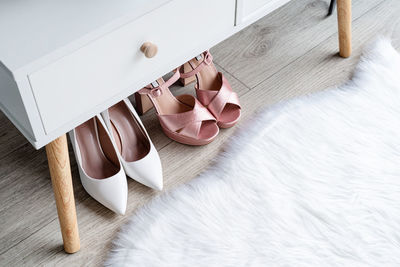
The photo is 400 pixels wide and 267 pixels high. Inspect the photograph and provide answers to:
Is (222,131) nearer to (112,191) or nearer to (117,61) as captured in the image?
(112,191)

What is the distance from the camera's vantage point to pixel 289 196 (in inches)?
44.3

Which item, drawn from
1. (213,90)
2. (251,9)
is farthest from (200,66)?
(251,9)

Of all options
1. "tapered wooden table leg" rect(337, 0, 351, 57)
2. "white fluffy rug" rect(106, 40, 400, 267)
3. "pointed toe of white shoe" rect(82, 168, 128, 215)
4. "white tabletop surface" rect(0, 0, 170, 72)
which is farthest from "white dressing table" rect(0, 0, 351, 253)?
"tapered wooden table leg" rect(337, 0, 351, 57)

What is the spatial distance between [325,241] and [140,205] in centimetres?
39

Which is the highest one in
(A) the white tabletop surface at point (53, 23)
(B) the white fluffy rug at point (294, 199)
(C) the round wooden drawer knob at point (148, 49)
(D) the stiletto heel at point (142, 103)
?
(A) the white tabletop surface at point (53, 23)

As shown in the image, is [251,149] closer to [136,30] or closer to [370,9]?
[136,30]

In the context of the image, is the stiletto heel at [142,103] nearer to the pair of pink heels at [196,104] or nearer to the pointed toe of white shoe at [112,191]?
the pair of pink heels at [196,104]

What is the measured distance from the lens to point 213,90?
1298mm

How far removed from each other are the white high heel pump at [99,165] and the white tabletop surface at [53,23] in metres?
0.31

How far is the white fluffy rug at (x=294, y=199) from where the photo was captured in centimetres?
103

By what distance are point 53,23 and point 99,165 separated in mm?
399

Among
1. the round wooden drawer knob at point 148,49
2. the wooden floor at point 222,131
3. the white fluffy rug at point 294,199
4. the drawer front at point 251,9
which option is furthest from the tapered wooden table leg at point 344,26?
the round wooden drawer knob at point 148,49

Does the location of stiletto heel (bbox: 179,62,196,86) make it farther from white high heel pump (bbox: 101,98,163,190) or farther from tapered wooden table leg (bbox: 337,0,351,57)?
tapered wooden table leg (bbox: 337,0,351,57)

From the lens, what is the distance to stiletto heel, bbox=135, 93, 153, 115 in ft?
4.12
